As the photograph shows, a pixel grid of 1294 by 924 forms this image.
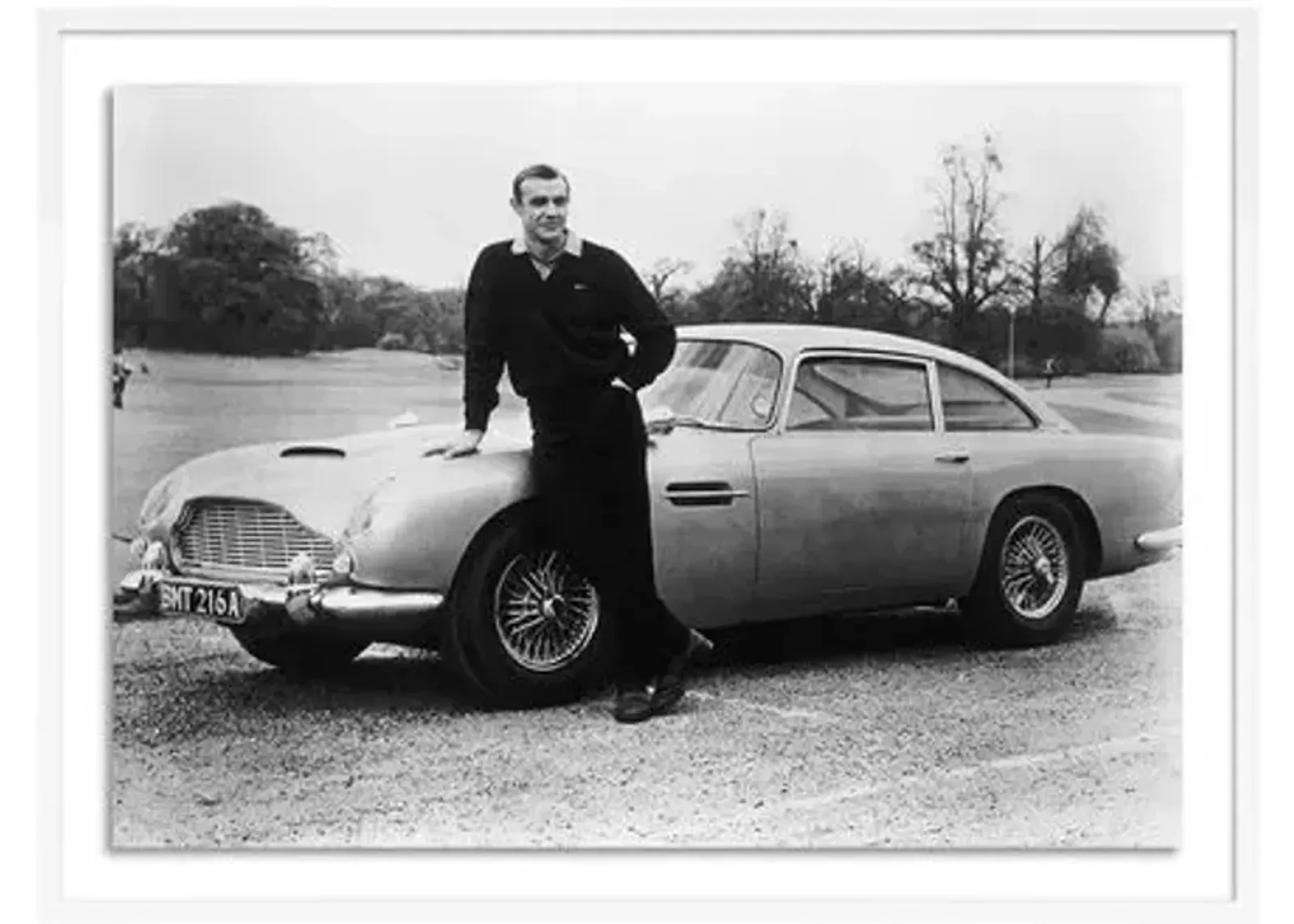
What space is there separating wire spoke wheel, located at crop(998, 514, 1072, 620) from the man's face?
135cm

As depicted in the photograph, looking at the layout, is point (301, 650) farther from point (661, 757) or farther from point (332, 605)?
point (661, 757)

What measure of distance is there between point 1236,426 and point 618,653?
5.11 ft

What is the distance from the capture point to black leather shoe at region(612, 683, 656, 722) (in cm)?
383

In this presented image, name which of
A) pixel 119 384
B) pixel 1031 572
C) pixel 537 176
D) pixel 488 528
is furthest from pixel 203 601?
pixel 1031 572

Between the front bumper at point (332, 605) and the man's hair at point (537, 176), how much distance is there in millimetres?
955

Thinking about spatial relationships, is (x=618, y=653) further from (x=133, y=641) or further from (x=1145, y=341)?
(x=1145, y=341)

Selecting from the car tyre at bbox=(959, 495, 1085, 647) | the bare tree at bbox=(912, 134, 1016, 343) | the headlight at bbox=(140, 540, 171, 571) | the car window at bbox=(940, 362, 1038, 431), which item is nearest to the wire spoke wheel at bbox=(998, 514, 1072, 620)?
the car tyre at bbox=(959, 495, 1085, 647)

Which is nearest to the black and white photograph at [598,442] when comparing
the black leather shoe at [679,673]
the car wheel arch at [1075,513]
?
the black leather shoe at [679,673]

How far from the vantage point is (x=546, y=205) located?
383 cm

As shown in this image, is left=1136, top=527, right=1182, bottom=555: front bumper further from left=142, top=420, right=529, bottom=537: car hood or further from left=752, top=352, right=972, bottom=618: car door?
left=142, top=420, right=529, bottom=537: car hood

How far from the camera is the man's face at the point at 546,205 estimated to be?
12.6 ft

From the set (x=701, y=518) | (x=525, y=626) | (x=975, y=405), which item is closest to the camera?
(x=525, y=626)

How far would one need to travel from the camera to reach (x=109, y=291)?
3.84 meters

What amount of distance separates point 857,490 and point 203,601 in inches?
61.1
